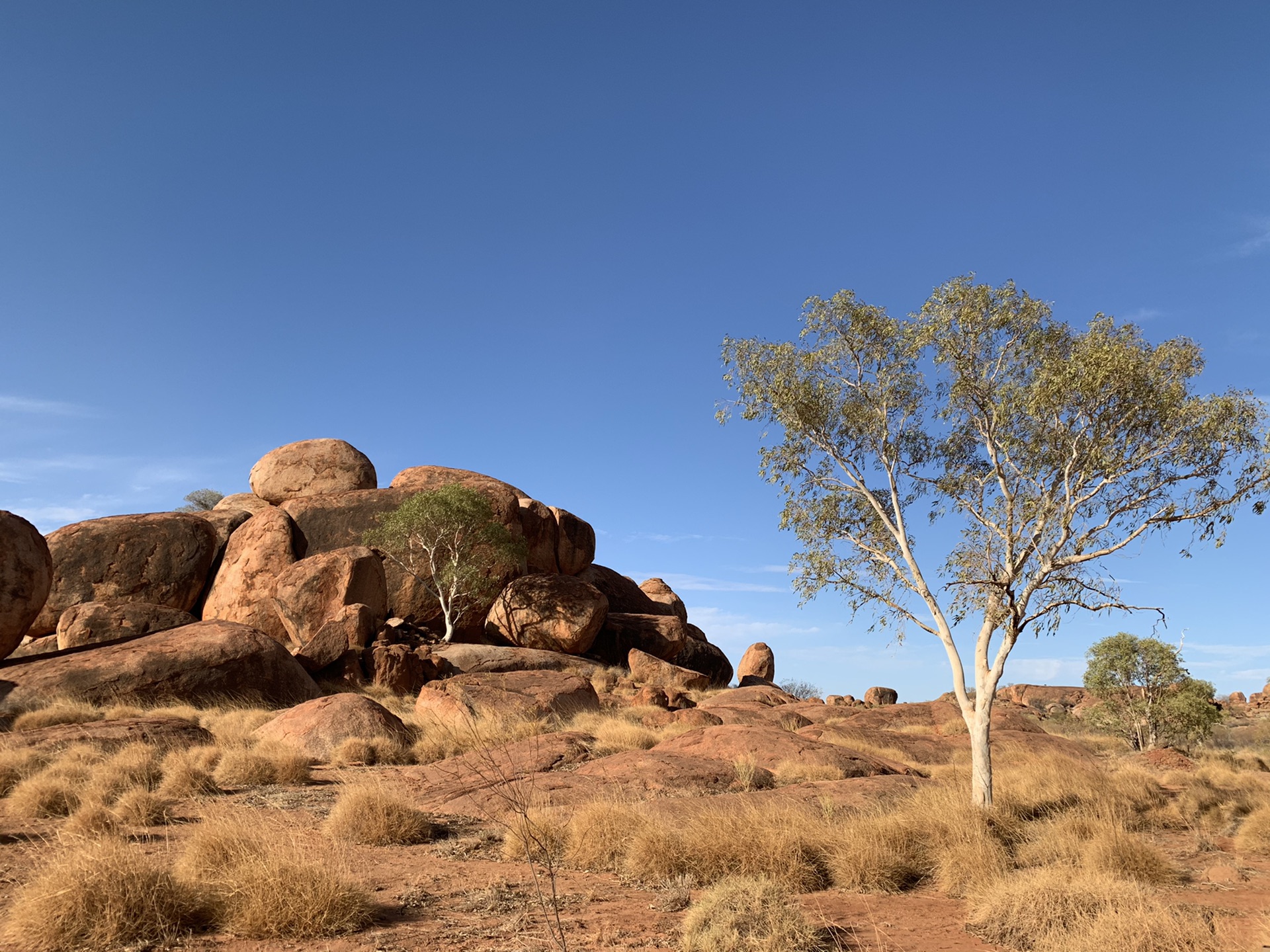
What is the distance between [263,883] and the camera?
6.36 metres

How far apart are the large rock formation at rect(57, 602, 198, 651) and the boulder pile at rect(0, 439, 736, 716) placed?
0.17ft

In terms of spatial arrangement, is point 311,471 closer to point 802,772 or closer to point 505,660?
point 505,660

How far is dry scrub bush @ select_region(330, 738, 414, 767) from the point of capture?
15.3 m

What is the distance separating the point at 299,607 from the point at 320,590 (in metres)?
0.92

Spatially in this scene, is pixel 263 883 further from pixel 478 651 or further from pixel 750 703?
pixel 478 651

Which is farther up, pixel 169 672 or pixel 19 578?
pixel 19 578

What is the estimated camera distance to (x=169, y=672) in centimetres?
2117

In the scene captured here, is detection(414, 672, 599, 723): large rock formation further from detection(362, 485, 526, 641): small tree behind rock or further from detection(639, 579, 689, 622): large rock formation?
detection(639, 579, 689, 622): large rock formation

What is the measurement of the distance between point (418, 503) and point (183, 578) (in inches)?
388

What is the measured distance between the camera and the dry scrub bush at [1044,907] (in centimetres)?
678

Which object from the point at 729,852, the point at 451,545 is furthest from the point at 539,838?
the point at 451,545

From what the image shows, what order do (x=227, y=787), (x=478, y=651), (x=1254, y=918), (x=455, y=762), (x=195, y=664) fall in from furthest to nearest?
(x=478, y=651) < (x=195, y=664) < (x=455, y=762) < (x=227, y=787) < (x=1254, y=918)

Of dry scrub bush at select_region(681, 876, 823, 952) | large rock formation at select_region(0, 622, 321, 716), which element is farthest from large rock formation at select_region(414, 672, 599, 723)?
dry scrub bush at select_region(681, 876, 823, 952)

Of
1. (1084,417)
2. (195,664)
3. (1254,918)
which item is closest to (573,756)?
(1254,918)
